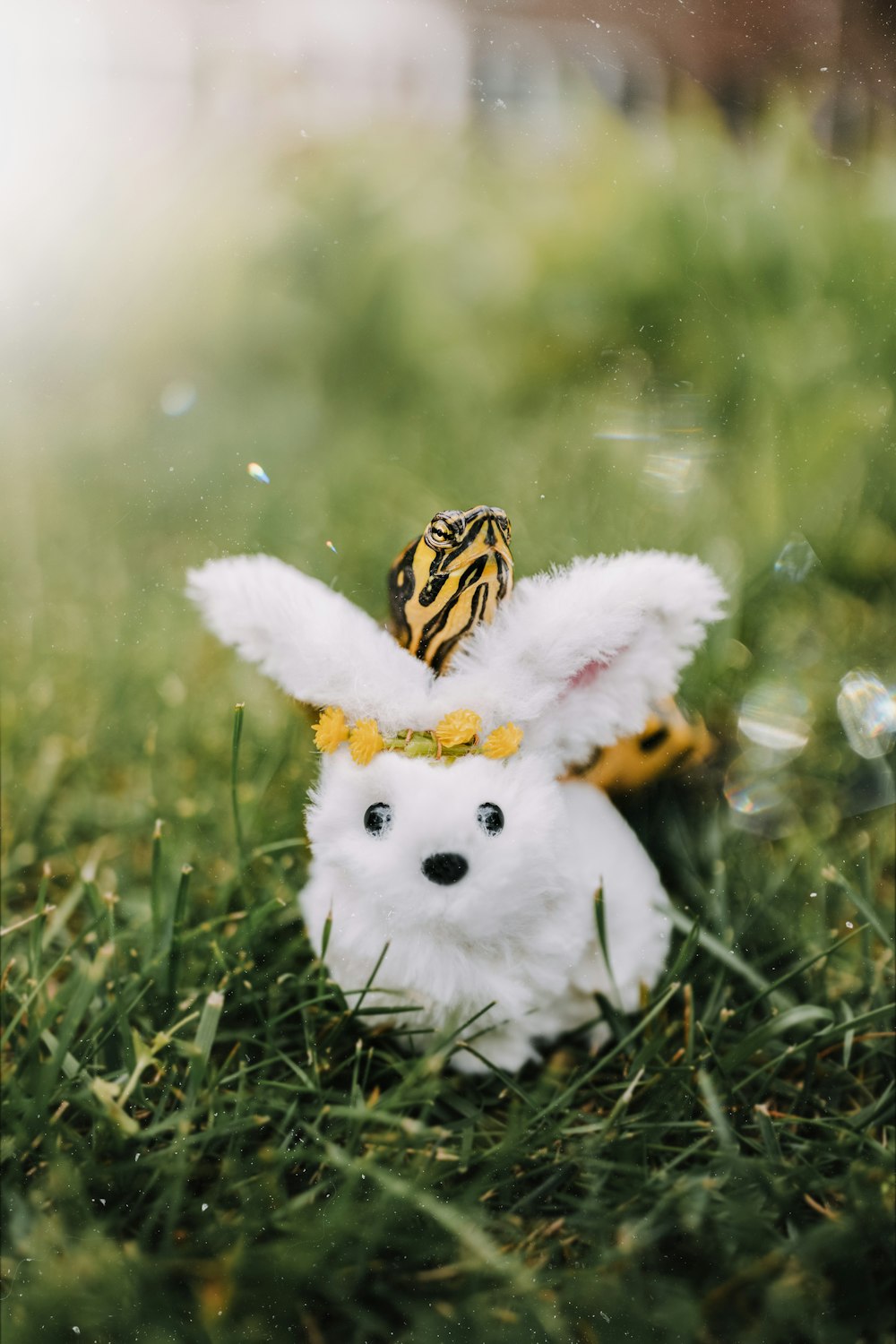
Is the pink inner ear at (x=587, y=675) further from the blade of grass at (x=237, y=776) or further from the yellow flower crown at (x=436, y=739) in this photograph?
the blade of grass at (x=237, y=776)

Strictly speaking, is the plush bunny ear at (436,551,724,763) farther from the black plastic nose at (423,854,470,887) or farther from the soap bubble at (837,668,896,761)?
the soap bubble at (837,668,896,761)

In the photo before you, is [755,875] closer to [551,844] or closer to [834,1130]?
[834,1130]

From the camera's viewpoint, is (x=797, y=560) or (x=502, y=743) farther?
(x=797, y=560)

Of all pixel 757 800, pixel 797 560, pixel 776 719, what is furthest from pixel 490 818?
pixel 797 560

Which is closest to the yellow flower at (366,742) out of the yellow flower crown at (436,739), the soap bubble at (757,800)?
the yellow flower crown at (436,739)

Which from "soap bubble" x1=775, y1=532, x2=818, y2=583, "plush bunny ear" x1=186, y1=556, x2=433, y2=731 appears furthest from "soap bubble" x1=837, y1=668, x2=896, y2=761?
"plush bunny ear" x1=186, y1=556, x2=433, y2=731

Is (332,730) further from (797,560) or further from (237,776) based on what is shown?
(797,560)
